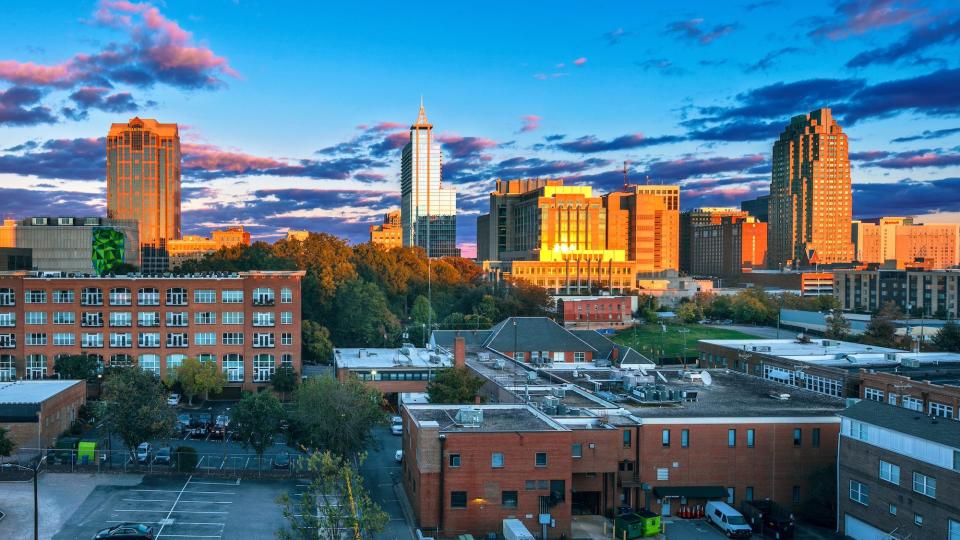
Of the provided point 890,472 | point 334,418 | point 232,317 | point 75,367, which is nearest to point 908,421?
point 890,472

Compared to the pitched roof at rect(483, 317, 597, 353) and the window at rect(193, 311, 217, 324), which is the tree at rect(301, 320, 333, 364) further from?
the pitched roof at rect(483, 317, 597, 353)

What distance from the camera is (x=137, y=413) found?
4319 centimetres

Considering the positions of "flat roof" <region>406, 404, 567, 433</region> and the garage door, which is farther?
"flat roof" <region>406, 404, 567, 433</region>

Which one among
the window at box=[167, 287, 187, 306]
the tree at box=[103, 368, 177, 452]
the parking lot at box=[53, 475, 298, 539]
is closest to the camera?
the parking lot at box=[53, 475, 298, 539]

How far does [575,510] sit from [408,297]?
82.8m

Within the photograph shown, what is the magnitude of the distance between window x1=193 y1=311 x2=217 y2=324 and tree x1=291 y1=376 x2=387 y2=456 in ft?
93.5

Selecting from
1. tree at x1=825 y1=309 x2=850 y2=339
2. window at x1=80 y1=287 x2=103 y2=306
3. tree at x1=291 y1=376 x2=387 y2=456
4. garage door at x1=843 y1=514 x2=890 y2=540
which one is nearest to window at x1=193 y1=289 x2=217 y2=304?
window at x1=80 y1=287 x2=103 y2=306

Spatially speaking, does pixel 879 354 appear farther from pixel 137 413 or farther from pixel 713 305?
pixel 713 305

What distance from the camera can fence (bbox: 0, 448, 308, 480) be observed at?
142ft

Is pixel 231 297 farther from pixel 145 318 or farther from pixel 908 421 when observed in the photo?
pixel 908 421

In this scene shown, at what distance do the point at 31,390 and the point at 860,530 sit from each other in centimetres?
5215

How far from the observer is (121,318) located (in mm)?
69938

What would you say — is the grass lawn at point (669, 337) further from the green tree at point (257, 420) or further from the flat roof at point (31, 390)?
the flat roof at point (31, 390)

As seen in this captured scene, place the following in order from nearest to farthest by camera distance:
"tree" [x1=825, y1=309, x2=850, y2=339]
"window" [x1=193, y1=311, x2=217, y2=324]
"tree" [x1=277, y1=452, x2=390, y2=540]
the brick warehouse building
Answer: "tree" [x1=277, y1=452, x2=390, y2=540]
the brick warehouse building
"window" [x1=193, y1=311, x2=217, y2=324]
"tree" [x1=825, y1=309, x2=850, y2=339]
